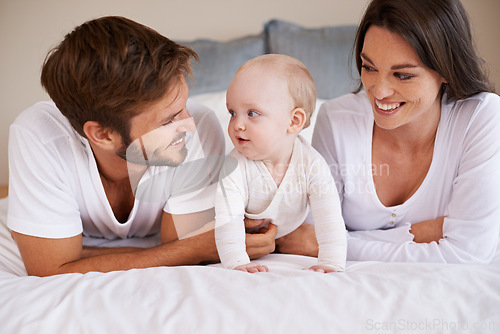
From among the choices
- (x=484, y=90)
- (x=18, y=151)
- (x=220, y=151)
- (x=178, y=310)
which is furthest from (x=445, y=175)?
(x=18, y=151)

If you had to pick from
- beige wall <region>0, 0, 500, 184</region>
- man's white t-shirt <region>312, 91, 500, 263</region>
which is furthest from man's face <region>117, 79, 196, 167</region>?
beige wall <region>0, 0, 500, 184</region>

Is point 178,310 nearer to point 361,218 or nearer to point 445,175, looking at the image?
point 361,218

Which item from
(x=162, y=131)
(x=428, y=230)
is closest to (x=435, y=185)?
(x=428, y=230)

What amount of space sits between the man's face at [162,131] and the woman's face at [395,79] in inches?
22.2

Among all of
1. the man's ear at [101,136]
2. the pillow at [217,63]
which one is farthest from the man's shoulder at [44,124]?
the pillow at [217,63]

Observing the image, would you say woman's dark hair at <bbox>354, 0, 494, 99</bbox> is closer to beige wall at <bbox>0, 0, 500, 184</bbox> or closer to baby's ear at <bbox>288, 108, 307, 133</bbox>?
baby's ear at <bbox>288, 108, 307, 133</bbox>

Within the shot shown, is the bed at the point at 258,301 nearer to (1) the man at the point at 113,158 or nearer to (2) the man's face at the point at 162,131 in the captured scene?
(1) the man at the point at 113,158

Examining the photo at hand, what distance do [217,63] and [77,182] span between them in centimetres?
147

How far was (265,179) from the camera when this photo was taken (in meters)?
1.47

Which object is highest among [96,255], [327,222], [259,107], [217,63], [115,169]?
[259,107]

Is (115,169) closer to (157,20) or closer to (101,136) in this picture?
(101,136)

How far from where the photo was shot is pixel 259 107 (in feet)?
4.50

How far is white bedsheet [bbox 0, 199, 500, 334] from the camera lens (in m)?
1.14

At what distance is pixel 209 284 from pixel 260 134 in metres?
0.44
